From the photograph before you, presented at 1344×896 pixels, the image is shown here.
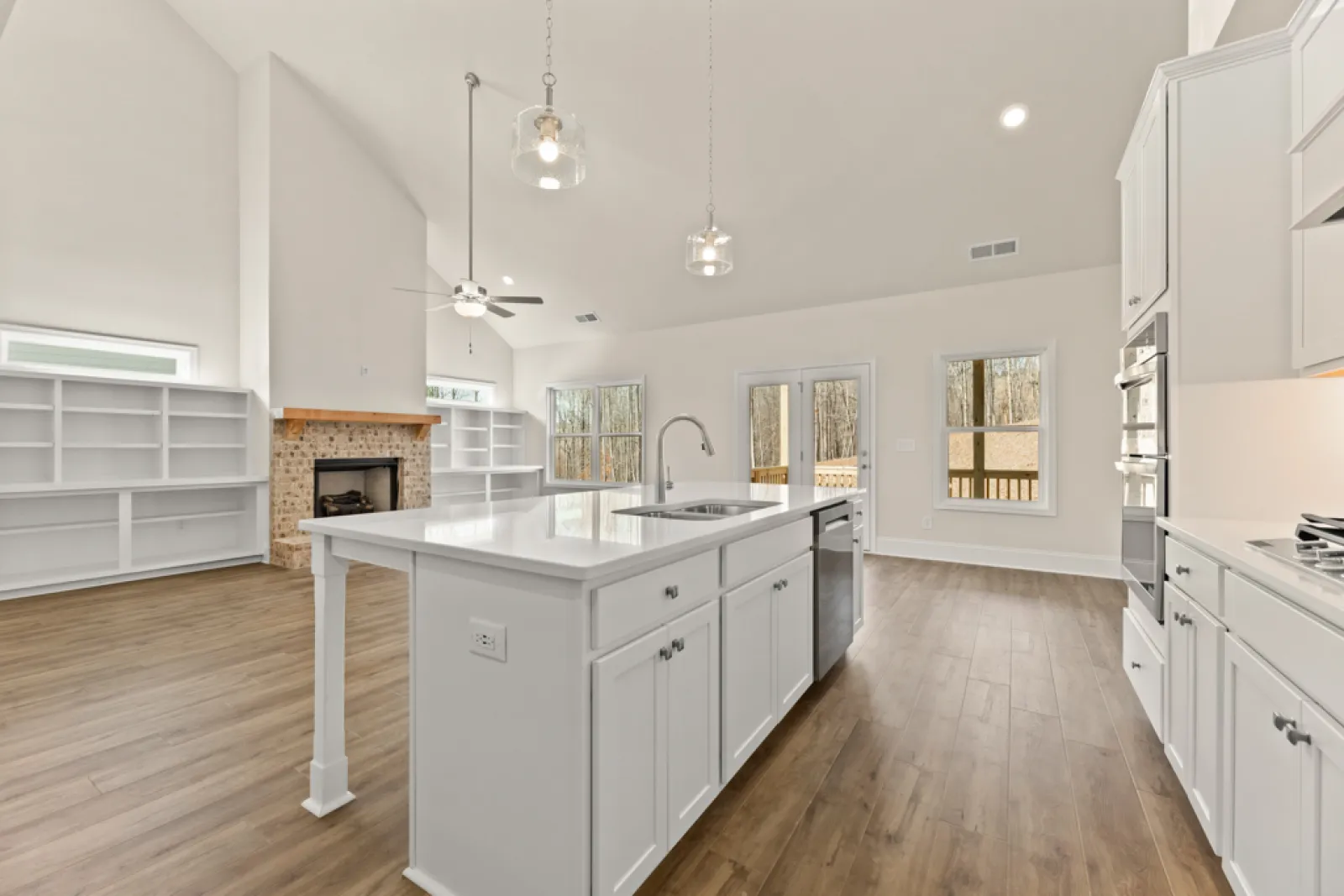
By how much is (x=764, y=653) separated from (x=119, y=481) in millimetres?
5581

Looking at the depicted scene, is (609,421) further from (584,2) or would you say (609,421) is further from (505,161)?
(584,2)

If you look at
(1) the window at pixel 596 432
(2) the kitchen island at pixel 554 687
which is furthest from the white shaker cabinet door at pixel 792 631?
(1) the window at pixel 596 432

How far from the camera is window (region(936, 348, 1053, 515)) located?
17.7ft

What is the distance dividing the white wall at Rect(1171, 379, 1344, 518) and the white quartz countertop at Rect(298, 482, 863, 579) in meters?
1.31

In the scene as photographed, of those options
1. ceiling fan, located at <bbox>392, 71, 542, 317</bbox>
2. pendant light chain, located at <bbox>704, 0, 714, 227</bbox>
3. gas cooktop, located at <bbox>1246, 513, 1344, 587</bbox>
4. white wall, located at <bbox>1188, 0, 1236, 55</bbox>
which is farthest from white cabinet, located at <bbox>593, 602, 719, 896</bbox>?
ceiling fan, located at <bbox>392, 71, 542, 317</bbox>

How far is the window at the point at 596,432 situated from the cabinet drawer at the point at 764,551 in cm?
570

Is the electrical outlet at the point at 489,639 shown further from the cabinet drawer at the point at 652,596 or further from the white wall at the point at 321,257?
the white wall at the point at 321,257

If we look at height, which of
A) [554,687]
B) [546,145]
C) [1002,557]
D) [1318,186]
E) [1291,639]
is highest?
[546,145]

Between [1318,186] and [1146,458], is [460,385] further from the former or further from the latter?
[1318,186]

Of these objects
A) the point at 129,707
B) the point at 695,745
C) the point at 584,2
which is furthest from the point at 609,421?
the point at 695,745

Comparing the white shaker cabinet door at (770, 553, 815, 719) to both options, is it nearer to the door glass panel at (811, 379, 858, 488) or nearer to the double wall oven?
the double wall oven

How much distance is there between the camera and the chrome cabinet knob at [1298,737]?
42.4 inches

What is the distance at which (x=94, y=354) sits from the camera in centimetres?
497

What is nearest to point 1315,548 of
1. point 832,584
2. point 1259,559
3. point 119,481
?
point 1259,559
